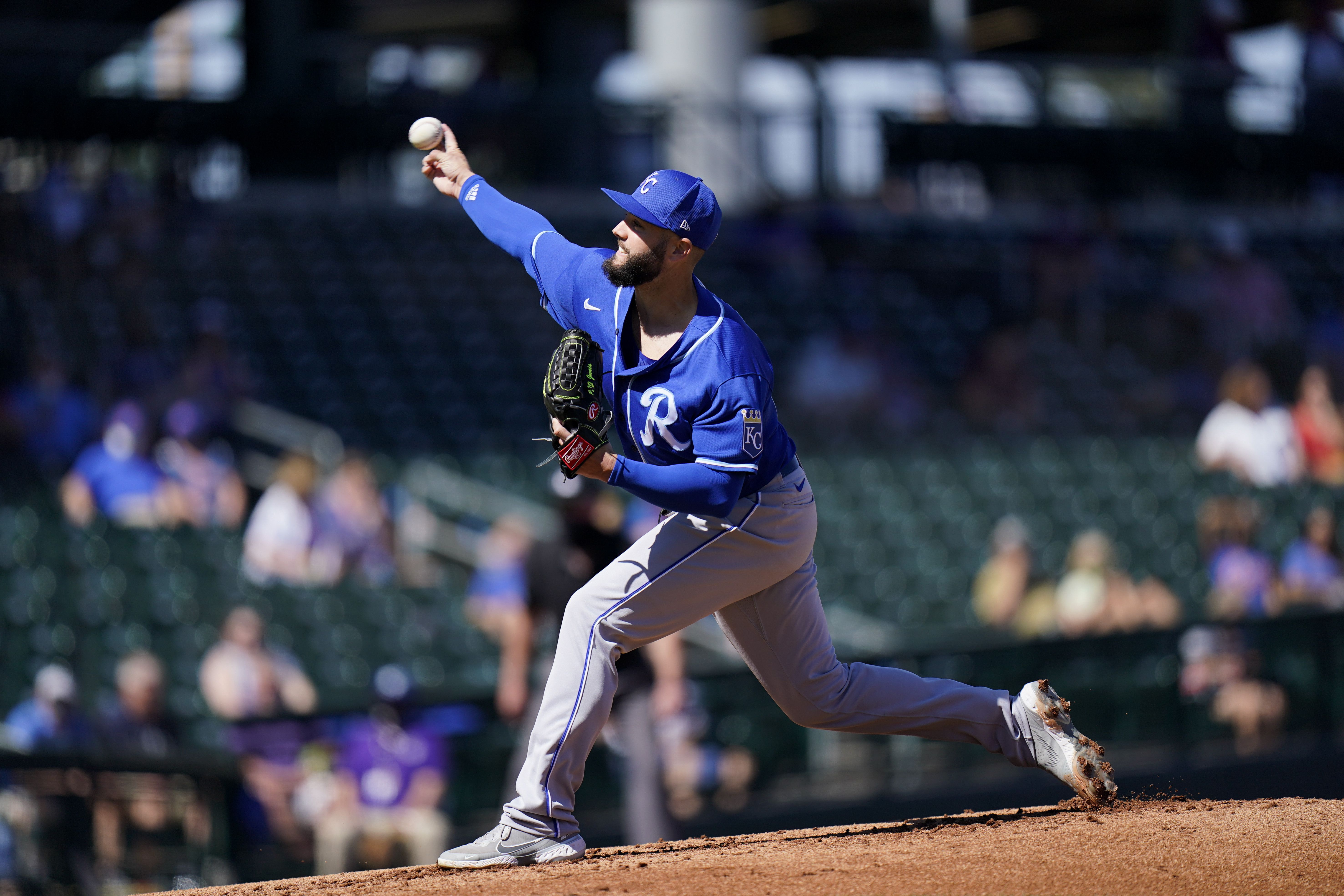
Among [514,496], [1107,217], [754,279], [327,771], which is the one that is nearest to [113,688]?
[327,771]

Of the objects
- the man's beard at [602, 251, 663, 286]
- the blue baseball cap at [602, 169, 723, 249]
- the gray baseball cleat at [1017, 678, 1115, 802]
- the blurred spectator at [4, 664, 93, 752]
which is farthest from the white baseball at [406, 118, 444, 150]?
the blurred spectator at [4, 664, 93, 752]

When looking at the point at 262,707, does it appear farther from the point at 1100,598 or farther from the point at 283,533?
the point at 1100,598

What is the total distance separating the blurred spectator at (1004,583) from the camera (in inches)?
353

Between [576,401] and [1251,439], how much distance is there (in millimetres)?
8388

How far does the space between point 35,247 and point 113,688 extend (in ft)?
13.5

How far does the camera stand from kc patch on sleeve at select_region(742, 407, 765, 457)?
350 centimetres

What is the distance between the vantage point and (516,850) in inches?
148

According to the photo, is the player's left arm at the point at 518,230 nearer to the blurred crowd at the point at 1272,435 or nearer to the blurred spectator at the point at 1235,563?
the blurred spectator at the point at 1235,563

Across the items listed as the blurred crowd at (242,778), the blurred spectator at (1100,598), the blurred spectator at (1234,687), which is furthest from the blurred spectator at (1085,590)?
the blurred crowd at (242,778)

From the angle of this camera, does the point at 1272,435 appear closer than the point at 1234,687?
No

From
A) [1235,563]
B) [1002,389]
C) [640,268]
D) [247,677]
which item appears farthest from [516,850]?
[1002,389]

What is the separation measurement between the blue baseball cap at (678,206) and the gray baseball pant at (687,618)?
0.65 m

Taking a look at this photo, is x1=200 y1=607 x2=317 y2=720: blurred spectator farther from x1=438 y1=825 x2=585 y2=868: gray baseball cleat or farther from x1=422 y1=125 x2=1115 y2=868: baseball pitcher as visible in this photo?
x1=422 y1=125 x2=1115 y2=868: baseball pitcher

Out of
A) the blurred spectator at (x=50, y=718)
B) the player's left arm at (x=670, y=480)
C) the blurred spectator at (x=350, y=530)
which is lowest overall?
the blurred spectator at (x=50, y=718)
